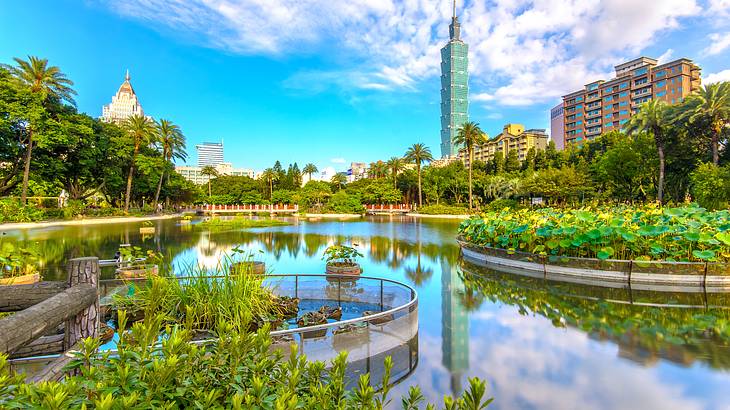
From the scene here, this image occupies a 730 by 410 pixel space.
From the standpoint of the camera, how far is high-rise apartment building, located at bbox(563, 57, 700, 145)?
73750mm

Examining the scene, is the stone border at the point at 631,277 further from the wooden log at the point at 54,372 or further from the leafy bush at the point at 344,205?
the leafy bush at the point at 344,205

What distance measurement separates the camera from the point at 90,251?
48.5 ft

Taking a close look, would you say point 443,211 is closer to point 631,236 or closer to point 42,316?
point 631,236

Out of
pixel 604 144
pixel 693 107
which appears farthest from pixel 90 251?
pixel 604 144

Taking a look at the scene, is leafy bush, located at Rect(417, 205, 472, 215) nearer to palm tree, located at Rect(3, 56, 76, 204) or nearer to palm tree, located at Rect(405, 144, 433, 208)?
palm tree, located at Rect(405, 144, 433, 208)

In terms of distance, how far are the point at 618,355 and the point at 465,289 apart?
4034 millimetres

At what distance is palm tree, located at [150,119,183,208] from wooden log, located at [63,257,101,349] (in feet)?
157

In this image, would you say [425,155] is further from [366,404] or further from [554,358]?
[366,404]

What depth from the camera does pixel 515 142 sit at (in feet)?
330

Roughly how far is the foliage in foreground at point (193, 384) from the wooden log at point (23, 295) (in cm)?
103

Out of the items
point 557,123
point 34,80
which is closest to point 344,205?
point 34,80

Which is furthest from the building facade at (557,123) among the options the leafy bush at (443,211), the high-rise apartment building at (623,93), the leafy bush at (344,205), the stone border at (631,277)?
the stone border at (631,277)

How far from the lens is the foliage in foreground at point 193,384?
4.59ft

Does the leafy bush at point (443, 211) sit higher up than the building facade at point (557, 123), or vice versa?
the building facade at point (557, 123)
